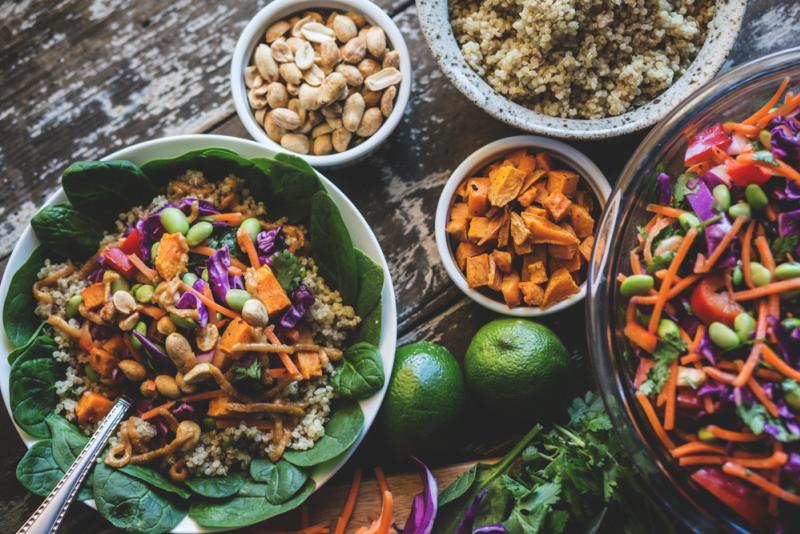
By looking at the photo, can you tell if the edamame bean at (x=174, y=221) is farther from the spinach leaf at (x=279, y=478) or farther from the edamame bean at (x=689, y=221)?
the edamame bean at (x=689, y=221)

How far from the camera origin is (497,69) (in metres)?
1.85

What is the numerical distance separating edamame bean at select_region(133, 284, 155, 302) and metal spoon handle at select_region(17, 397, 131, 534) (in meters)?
0.26

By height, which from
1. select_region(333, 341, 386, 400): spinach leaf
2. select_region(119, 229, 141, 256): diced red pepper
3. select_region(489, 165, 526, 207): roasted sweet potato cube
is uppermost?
select_region(119, 229, 141, 256): diced red pepper

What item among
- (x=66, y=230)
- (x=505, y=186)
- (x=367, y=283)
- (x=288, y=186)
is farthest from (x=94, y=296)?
(x=505, y=186)

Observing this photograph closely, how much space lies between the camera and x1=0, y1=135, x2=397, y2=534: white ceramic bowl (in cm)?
177

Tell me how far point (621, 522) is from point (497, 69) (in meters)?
1.16

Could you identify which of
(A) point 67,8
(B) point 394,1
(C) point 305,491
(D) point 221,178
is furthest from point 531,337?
(A) point 67,8

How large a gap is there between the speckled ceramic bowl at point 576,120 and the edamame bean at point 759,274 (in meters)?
0.49

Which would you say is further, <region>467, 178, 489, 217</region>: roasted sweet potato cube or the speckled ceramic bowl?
<region>467, 178, 489, 217</region>: roasted sweet potato cube

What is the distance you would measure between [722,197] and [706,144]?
177mm

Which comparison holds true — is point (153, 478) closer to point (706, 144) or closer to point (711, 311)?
point (711, 311)

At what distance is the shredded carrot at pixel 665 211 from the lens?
150 centimetres

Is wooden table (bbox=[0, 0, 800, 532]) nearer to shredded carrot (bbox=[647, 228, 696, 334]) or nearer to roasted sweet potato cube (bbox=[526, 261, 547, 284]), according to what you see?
roasted sweet potato cube (bbox=[526, 261, 547, 284])

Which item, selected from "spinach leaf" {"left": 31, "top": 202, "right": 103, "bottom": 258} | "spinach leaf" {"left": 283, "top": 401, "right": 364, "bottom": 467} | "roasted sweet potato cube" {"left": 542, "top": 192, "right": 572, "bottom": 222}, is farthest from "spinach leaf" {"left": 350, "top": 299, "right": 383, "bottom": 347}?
"spinach leaf" {"left": 31, "top": 202, "right": 103, "bottom": 258}
